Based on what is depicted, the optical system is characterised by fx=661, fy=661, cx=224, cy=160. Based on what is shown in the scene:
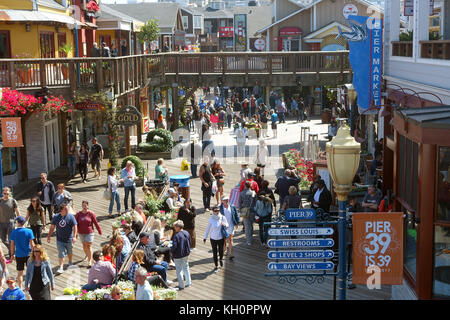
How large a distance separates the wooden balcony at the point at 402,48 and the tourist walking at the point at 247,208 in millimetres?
5277

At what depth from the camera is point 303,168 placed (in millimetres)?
21328

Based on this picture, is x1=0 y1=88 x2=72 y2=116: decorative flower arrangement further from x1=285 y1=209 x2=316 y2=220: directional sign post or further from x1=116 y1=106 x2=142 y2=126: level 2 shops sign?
x1=285 y1=209 x2=316 y2=220: directional sign post

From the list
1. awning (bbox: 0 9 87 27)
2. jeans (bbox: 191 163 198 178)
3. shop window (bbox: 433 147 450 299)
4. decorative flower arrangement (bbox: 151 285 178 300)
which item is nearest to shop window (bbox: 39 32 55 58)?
awning (bbox: 0 9 87 27)

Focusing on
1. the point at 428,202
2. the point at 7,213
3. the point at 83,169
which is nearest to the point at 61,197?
the point at 7,213

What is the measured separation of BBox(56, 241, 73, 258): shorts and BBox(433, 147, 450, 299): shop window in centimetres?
786

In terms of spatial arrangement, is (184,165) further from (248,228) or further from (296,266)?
(296,266)

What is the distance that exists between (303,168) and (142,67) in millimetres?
11362

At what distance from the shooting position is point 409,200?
10.4m

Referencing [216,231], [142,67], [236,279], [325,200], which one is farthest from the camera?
[142,67]

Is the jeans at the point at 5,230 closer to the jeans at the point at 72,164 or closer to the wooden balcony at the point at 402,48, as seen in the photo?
the jeans at the point at 72,164

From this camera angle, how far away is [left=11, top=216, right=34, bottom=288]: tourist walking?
42.5 feet

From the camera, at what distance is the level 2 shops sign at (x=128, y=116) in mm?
23234
